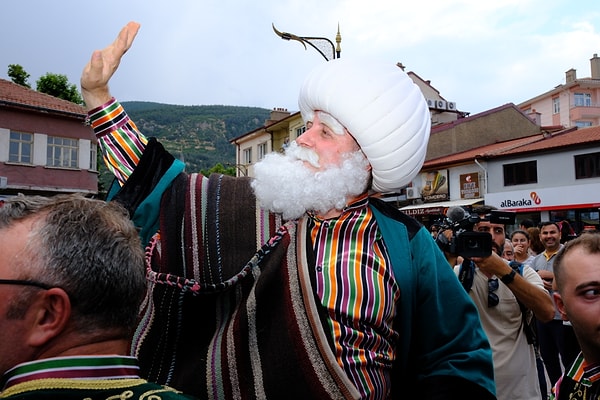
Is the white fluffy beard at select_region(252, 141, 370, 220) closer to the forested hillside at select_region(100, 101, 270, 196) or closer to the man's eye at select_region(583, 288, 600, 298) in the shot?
A: the man's eye at select_region(583, 288, 600, 298)

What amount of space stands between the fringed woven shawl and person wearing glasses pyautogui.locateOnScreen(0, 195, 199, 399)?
367 millimetres

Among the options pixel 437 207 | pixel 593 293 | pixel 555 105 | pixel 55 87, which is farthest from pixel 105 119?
pixel 555 105

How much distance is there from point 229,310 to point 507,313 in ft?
7.80

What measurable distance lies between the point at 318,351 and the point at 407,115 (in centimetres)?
90

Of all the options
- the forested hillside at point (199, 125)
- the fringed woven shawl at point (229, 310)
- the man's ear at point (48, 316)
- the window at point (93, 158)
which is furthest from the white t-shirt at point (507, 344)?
the forested hillside at point (199, 125)

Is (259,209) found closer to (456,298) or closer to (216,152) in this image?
(456,298)

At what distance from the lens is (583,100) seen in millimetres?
39812

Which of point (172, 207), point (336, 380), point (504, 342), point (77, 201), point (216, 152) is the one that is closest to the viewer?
point (77, 201)

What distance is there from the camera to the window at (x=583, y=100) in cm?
3946

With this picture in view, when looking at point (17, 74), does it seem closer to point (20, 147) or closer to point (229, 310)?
point (20, 147)

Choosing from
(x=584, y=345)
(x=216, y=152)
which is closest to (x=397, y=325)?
(x=584, y=345)

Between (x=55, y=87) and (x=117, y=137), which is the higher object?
(x=55, y=87)

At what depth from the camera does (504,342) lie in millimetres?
3307

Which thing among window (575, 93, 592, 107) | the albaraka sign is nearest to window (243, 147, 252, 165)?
the albaraka sign
